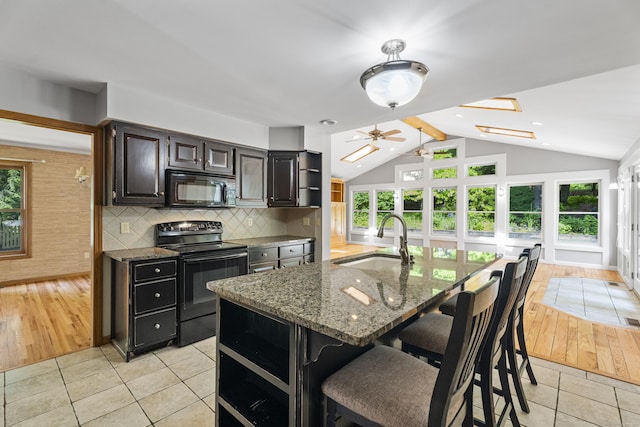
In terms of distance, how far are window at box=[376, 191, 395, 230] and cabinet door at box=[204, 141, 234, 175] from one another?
7082 millimetres

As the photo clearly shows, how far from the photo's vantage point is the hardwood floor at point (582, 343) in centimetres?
249

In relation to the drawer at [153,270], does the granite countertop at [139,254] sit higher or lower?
higher

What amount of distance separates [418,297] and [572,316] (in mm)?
3654

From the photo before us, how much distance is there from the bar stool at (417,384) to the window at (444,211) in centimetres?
800

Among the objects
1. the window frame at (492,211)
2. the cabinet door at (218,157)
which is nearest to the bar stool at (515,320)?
the cabinet door at (218,157)

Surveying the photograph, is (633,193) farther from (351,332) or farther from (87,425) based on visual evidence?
(87,425)

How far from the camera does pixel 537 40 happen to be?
185 centimetres

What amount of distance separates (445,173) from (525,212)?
7.24 ft

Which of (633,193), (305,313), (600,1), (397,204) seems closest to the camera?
(305,313)

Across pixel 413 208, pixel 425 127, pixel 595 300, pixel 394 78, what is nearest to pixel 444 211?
pixel 413 208

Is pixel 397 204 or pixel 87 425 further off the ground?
pixel 397 204

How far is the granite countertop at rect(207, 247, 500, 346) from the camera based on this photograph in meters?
1.00

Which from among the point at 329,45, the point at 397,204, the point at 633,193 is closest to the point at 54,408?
the point at 329,45

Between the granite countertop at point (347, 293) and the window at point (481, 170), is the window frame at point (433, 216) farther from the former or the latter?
the granite countertop at point (347, 293)
